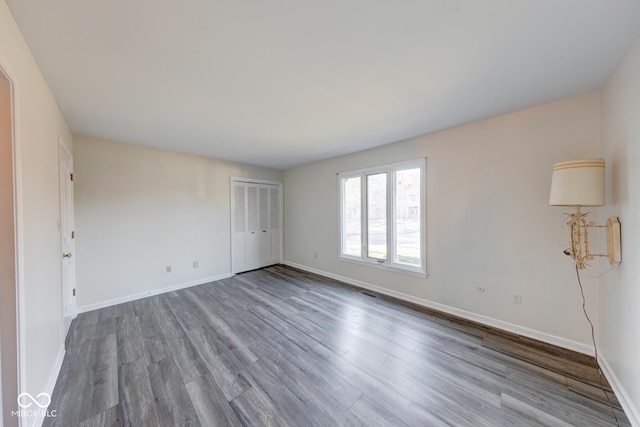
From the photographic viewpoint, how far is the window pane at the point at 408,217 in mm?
3252

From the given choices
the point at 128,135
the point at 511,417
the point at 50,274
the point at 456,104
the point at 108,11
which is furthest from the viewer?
the point at 128,135

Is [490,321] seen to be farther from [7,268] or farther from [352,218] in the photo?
[7,268]

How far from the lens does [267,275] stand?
4.64 metres

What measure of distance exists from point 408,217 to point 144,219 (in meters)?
4.18

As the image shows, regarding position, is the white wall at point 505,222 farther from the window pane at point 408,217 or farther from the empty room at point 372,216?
the window pane at point 408,217

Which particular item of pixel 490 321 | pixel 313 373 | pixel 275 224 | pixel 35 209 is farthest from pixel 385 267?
pixel 35 209

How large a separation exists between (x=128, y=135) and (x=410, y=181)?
4.06 metres

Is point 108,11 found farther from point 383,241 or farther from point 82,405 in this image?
point 383,241

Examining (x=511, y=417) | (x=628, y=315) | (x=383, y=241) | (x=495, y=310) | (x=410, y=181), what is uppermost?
(x=410, y=181)

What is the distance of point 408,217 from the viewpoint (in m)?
3.36

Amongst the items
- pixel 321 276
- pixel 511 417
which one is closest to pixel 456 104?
pixel 511 417

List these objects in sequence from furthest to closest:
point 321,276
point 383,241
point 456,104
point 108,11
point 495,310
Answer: point 321,276, point 383,241, point 495,310, point 456,104, point 108,11

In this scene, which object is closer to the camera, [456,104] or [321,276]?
[456,104]

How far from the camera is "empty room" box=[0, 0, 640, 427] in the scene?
50.3 inches
